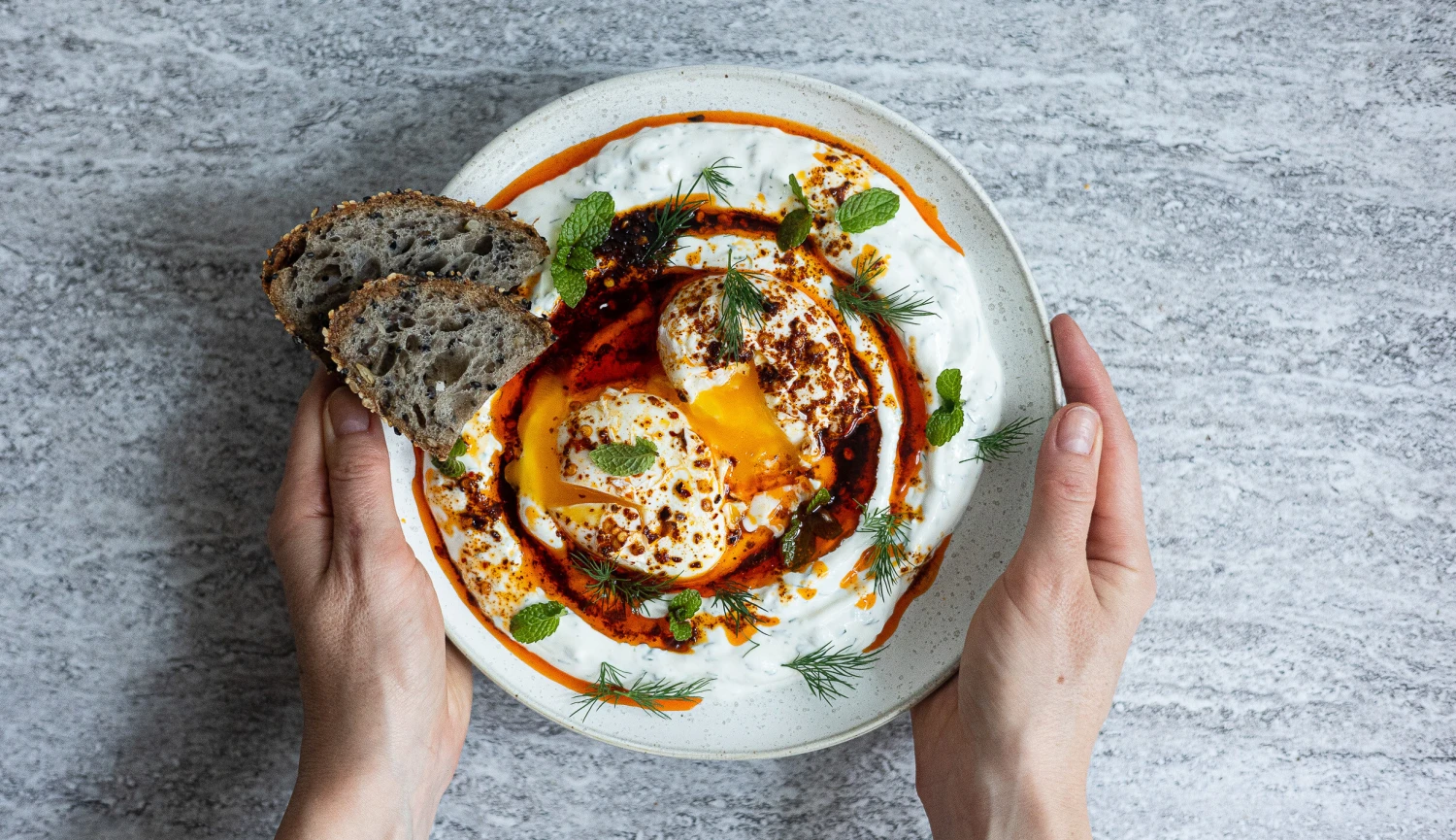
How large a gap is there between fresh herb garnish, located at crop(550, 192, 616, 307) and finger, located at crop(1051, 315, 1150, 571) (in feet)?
4.46

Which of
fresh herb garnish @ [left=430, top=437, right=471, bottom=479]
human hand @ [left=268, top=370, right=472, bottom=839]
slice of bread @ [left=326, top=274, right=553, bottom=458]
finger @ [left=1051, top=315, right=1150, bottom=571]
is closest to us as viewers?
slice of bread @ [left=326, top=274, right=553, bottom=458]

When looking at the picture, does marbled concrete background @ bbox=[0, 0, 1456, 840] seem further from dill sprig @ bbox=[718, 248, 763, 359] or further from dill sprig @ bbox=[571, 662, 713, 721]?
dill sprig @ bbox=[718, 248, 763, 359]

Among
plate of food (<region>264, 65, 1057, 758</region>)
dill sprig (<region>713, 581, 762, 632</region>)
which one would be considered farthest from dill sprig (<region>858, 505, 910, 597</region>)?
dill sprig (<region>713, 581, 762, 632</region>)

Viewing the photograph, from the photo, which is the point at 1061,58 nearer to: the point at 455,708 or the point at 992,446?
the point at 992,446

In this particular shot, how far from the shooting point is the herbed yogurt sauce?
2332 millimetres

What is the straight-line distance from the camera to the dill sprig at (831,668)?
238cm

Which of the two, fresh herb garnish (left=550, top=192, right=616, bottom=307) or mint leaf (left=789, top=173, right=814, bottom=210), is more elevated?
mint leaf (left=789, top=173, right=814, bottom=210)

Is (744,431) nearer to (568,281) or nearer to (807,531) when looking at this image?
(807,531)

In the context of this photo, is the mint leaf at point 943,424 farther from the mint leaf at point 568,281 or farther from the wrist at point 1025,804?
the mint leaf at point 568,281

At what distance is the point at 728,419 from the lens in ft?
8.07

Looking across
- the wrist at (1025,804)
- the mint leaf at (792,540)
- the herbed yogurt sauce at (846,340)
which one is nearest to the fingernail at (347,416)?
the herbed yogurt sauce at (846,340)

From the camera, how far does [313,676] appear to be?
7.55 feet

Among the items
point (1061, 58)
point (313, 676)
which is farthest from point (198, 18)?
point (1061, 58)

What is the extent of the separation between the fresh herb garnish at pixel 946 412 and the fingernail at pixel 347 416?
59.6 inches
